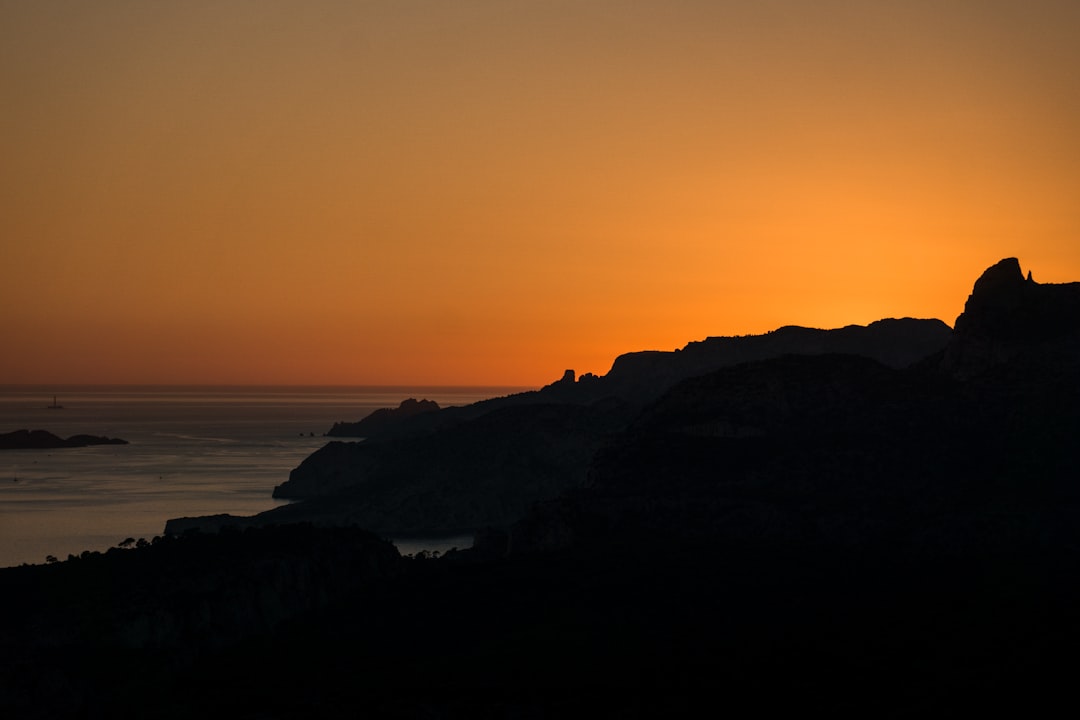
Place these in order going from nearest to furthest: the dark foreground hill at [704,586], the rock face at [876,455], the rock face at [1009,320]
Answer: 1. the dark foreground hill at [704,586]
2. the rock face at [876,455]
3. the rock face at [1009,320]

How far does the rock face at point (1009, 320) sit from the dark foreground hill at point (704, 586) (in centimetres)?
34

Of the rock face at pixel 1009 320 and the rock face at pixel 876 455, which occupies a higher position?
the rock face at pixel 1009 320

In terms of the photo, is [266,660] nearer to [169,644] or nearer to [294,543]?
[169,644]

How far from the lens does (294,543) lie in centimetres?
15012

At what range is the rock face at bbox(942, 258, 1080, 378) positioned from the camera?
187 metres

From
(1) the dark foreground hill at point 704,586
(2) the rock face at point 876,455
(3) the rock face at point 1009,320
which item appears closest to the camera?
(1) the dark foreground hill at point 704,586

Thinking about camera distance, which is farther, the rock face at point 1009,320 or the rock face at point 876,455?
the rock face at point 1009,320

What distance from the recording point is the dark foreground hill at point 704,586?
111125 mm

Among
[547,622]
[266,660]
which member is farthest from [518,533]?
[266,660]

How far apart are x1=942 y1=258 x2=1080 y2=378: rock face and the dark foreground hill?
34 cm

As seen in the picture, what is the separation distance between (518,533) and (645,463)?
2619 centimetres

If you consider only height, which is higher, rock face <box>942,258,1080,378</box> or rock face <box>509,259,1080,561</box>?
rock face <box>942,258,1080,378</box>

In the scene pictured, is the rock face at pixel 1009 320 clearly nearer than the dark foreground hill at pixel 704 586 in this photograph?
No

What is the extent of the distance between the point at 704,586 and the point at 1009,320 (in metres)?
70.2
